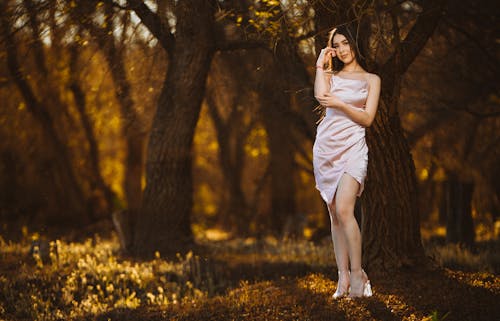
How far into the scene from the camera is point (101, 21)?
9.20m

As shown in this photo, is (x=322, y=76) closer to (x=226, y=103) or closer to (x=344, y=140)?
(x=344, y=140)

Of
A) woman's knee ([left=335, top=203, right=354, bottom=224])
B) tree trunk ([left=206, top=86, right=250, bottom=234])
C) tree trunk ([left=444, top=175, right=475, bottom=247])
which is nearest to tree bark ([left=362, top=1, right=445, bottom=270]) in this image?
woman's knee ([left=335, top=203, right=354, bottom=224])

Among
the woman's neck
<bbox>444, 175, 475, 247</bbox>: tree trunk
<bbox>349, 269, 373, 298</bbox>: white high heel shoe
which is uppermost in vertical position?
the woman's neck

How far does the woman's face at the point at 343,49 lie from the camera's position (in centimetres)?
602

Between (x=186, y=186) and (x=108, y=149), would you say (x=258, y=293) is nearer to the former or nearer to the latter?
(x=186, y=186)

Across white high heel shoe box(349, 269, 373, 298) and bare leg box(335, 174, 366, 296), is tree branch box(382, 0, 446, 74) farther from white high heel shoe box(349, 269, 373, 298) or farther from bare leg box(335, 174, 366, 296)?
white high heel shoe box(349, 269, 373, 298)

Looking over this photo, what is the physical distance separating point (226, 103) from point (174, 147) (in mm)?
4097

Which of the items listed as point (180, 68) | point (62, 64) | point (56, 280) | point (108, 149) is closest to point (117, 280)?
point (56, 280)

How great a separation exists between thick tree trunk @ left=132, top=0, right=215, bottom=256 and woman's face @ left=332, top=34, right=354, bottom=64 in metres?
4.33

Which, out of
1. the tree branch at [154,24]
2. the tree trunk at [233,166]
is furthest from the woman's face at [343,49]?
the tree trunk at [233,166]

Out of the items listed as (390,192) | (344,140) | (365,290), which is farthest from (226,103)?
(365,290)

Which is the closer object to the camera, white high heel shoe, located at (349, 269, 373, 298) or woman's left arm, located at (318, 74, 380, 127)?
woman's left arm, located at (318, 74, 380, 127)

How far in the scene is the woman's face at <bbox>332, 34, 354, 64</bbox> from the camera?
6020 millimetres

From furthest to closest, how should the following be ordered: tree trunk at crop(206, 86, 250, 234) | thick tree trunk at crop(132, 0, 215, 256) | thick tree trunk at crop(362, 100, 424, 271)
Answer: tree trunk at crop(206, 86, 250, 234), thick tree trunk at crop(132, 0, 215, 256), thick tree trunk at crop(362, 100, 424, 271)
